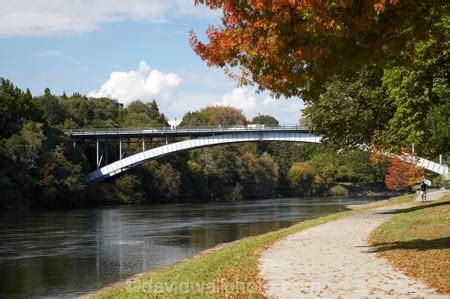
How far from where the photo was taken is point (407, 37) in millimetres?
11180

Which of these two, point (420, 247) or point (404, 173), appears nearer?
point (420, 247)

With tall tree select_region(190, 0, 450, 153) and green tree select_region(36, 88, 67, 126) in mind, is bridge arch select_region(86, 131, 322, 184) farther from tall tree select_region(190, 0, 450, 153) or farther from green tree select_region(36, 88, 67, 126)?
tall tree select_region(190, 0, 450, 153)

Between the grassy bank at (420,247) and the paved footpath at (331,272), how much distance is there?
32 cm

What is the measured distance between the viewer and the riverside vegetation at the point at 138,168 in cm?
6994

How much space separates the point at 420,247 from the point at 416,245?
487mm

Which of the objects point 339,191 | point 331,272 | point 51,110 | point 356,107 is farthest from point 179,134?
point 331,272

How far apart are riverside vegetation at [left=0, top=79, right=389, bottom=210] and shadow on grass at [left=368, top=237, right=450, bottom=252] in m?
17.0

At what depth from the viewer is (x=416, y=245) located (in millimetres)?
16266

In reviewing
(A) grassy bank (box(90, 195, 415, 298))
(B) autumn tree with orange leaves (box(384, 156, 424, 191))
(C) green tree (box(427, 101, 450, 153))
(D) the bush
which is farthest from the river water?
(D) the bush

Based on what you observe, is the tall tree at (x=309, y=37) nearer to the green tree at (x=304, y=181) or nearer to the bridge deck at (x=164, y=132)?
the bridge deck at (x=164, y=132)

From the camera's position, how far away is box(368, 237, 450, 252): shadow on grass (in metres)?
15.7

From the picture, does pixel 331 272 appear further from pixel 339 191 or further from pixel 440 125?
pixel 339 191

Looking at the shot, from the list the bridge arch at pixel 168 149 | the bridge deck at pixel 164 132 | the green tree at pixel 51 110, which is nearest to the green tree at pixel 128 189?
the bridge arch at pixel 168 149

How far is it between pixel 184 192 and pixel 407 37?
3419 inches
